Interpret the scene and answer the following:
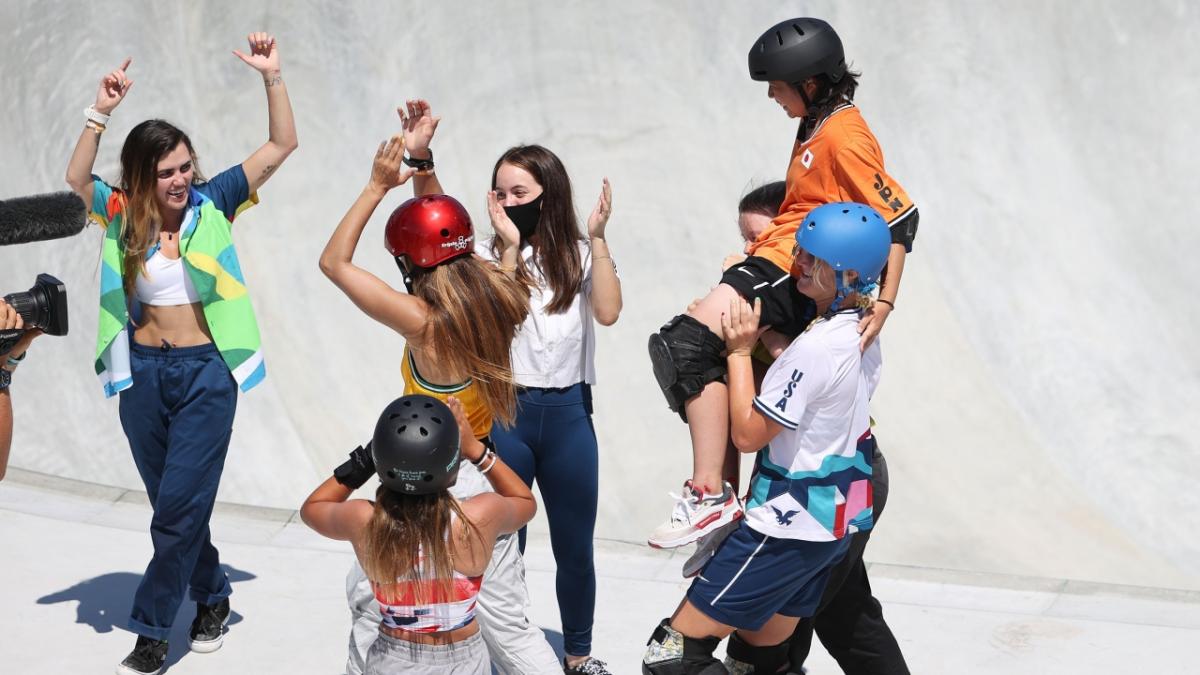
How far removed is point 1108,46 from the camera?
10438 millimetres

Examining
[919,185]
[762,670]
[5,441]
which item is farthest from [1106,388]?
[5,441]

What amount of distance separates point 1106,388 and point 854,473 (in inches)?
205

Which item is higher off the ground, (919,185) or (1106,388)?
(919,185)

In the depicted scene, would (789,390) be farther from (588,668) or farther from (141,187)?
(141,187)

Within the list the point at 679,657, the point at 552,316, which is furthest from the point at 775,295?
the point at 679,657

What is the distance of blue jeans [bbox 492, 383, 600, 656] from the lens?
17.5 feet

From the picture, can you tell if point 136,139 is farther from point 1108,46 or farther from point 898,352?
point 1108,46

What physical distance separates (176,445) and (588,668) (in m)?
2.00

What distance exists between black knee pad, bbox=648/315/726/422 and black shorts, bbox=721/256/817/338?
195mm

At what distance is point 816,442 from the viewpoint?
442 centimetres

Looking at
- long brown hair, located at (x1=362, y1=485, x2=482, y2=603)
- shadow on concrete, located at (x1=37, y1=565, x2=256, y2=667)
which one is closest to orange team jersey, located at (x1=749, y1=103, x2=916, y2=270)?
long brown hair, located at (x1=362, y1=485, x2=482, y2=603)

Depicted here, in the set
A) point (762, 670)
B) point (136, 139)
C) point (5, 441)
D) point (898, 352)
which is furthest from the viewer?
point (898, 352)

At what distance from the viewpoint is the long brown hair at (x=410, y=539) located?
12.7ft

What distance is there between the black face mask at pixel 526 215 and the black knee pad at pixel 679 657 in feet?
5.74
